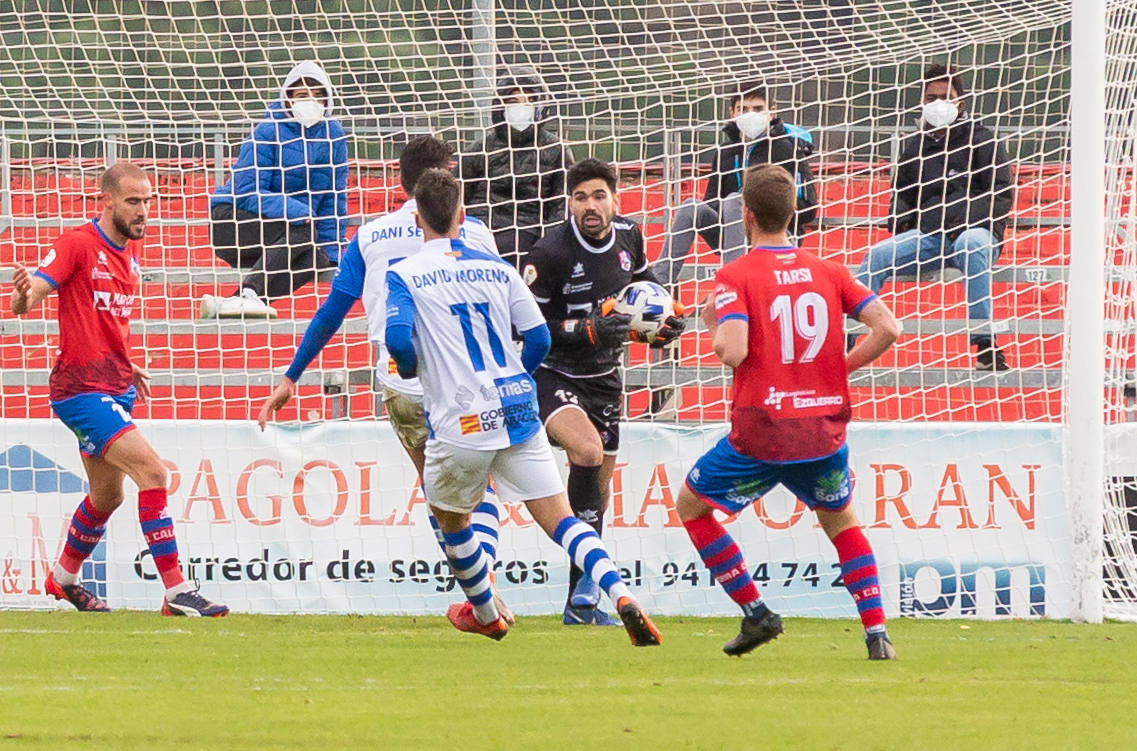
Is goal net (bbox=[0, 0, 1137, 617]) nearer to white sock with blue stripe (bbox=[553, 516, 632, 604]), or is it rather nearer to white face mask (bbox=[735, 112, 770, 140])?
white face mask (bbox=[735, 112, 770, 140])

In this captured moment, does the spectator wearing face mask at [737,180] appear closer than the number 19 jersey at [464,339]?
No

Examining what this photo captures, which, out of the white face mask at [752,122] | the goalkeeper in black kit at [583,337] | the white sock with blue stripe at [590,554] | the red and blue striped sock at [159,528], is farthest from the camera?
the white face mask at [752,122]

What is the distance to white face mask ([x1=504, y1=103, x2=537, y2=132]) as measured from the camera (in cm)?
1041

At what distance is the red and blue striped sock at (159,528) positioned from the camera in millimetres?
8188

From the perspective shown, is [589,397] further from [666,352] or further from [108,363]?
[666,352]

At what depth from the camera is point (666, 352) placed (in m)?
11.1

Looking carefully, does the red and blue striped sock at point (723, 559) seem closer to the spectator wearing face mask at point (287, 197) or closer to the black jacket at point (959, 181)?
the black jacket at point (959, 181)

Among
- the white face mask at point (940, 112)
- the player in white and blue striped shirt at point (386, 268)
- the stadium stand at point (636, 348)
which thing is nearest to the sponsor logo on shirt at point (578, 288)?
the player in white and blue striped shirt at point (386, 268)

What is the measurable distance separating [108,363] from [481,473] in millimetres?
2624

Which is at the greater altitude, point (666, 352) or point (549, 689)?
point (666, 352)

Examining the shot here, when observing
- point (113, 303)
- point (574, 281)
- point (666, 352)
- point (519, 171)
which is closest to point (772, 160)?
point (666, 352)

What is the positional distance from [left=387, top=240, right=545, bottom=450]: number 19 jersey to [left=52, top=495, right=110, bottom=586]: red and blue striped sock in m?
2.78

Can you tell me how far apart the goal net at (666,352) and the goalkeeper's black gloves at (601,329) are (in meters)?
1.59

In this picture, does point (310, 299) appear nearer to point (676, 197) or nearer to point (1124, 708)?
point (676, 197)
